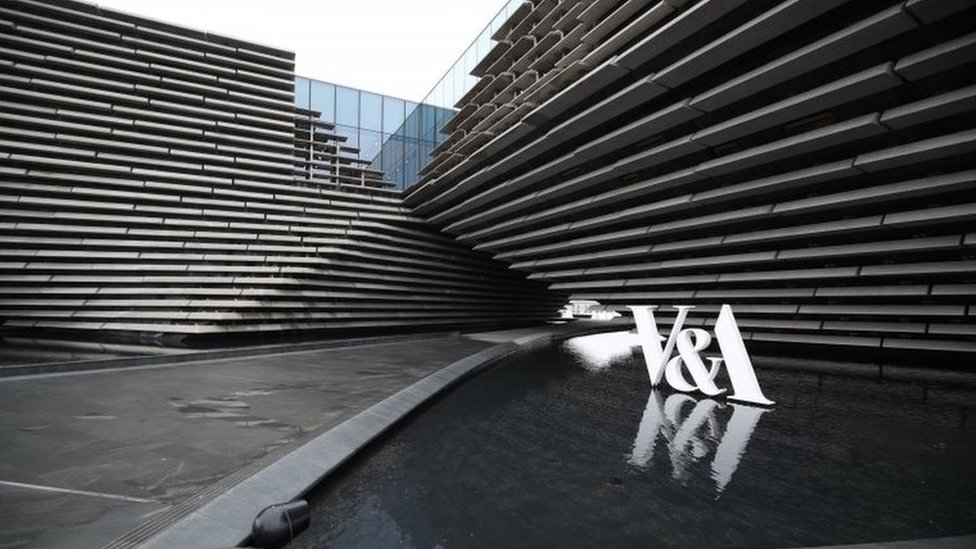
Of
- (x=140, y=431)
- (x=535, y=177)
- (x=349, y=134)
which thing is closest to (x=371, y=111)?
(x=349, y=134)

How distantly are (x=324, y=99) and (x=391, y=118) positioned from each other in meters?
2.69

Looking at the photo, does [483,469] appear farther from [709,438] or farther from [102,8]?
[102,8]

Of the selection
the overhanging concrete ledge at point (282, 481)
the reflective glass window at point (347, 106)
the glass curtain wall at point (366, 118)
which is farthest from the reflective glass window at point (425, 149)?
the overhanging concrete ledge at point (282, 481)

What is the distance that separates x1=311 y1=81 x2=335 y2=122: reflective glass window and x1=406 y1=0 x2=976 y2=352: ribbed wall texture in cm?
694

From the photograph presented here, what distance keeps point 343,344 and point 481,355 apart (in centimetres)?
470

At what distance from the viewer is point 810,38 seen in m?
6.07

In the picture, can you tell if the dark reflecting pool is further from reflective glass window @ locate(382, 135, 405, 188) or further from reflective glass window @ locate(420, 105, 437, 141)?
reflective glass window @ locate(420, 105, 437, 141)

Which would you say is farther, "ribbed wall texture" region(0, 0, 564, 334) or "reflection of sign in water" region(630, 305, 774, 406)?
"ribbed wall texture" region(0, 0, 564, 334)

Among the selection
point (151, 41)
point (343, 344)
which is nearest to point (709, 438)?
point (343, 344)

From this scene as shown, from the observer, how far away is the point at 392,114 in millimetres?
19359

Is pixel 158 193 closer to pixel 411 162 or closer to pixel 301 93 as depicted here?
pixel 301 93

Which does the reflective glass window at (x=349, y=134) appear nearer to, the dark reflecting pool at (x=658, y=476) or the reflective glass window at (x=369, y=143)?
the reflective glass window at (x=369, y=143)

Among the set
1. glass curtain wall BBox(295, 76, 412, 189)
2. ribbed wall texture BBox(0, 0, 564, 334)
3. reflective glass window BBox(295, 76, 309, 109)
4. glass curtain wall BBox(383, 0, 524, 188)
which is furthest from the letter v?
reflective glass window BBox(295, 76, 309, 109)

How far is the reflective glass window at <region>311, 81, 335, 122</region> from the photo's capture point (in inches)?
679
